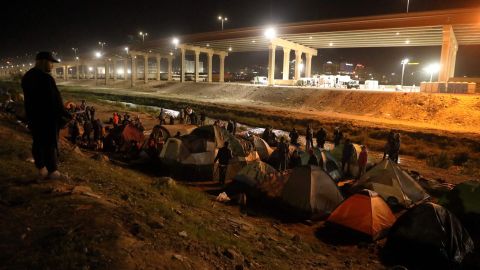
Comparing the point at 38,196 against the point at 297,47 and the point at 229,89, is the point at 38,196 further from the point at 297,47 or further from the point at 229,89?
the point at 297,47

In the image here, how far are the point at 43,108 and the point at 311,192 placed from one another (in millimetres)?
7039

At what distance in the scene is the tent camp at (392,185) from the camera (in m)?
10.7

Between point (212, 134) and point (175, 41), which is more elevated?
point (175, 41)

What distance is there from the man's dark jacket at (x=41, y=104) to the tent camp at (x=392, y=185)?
9022 millimetres

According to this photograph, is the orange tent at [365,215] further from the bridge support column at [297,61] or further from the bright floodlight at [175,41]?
the bright floodlight at [175,41]

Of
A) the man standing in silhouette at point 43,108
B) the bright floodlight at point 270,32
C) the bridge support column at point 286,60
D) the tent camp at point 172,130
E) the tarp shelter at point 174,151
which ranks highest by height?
the bright floodlight at point 270,32

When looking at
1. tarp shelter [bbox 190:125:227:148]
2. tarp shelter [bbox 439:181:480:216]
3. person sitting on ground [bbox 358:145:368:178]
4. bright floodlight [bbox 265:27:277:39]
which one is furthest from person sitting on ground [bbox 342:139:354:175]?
bright floodlight [bbox 265:27:277:39]

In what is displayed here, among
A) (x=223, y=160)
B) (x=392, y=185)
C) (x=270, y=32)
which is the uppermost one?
(x=270, y=32)

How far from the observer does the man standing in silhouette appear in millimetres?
4871

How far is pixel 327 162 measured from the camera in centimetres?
1331

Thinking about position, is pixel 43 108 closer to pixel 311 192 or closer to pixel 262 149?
pixel 311 192

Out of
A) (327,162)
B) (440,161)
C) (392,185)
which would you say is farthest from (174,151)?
(440,161)

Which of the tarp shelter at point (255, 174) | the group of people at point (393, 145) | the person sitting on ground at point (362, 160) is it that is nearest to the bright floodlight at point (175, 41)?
the group of people at point (393, 145)

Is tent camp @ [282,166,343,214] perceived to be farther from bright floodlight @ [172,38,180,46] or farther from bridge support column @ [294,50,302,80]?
bright floodlight @ [172,38,180,46]
